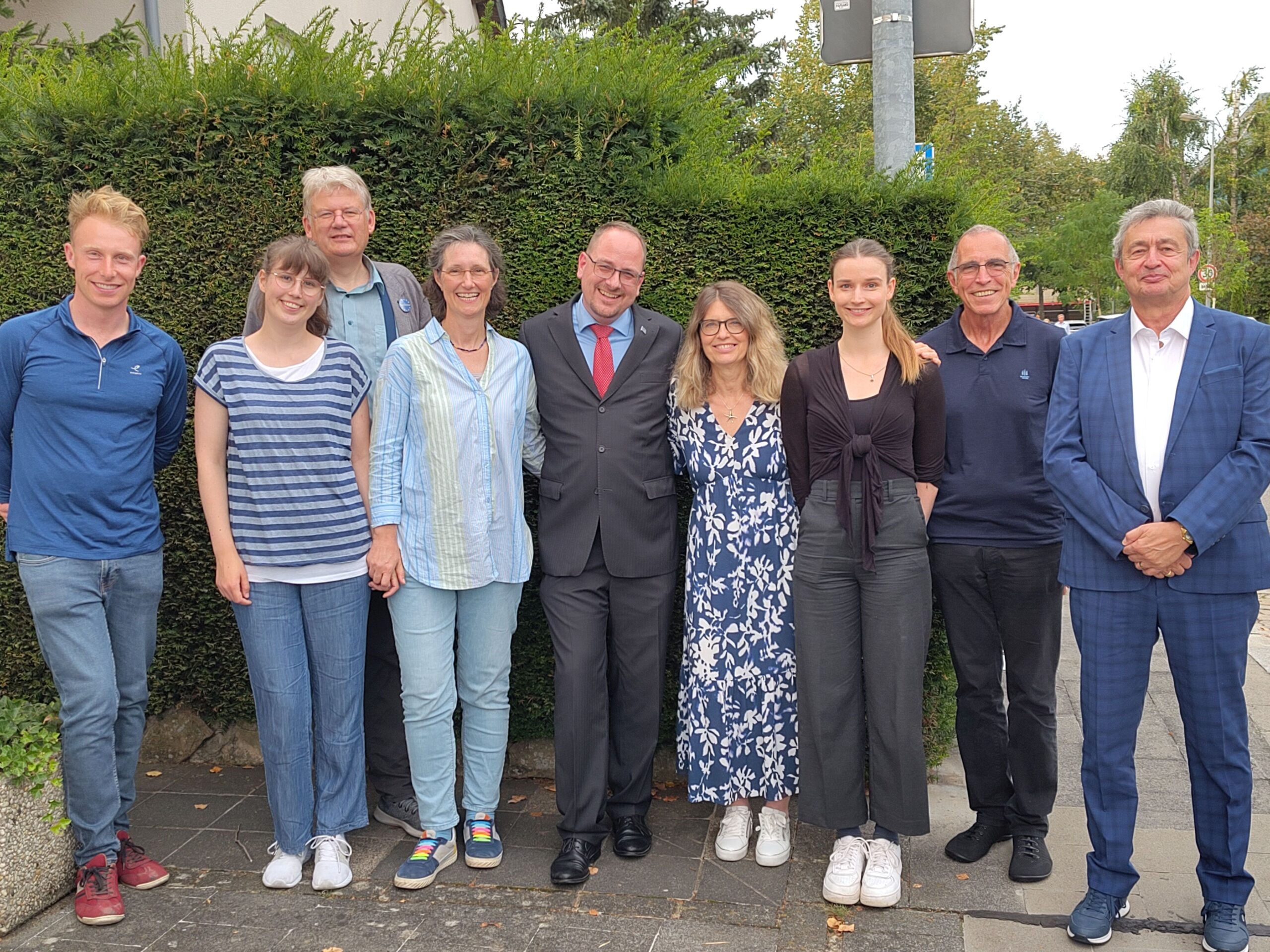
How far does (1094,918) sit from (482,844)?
2.01 m

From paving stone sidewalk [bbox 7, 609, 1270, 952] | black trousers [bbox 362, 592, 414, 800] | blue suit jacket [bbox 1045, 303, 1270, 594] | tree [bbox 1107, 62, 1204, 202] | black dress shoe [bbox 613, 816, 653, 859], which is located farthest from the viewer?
tree [bbox 1107, 62, 1204, 202]

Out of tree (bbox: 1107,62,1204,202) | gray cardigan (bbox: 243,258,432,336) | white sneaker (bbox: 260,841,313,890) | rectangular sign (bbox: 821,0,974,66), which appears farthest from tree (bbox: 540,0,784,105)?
tree (bbox: 1107,62,1204,202)

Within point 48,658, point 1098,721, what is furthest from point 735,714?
point 48,658

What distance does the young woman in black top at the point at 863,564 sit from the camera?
3.48 meters

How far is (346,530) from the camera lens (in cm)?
362

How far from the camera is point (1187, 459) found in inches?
122

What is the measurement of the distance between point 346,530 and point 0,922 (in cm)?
162

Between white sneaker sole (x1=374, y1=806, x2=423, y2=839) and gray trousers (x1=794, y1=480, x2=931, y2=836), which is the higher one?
gray trousers (x1=794, y1=480, x2=931, y2=836)

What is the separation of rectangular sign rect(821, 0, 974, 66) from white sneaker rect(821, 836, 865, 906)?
338cm

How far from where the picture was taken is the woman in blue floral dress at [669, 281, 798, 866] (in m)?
3.68

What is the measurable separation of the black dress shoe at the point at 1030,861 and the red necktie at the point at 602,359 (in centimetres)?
212

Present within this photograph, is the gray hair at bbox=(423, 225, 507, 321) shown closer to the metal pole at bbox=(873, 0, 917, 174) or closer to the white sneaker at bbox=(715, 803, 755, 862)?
the metal pole at bbox=(873, 0, 917, 174)

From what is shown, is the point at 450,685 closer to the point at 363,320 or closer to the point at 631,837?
the point at 631,837

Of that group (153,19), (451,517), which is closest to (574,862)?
(451,517)
